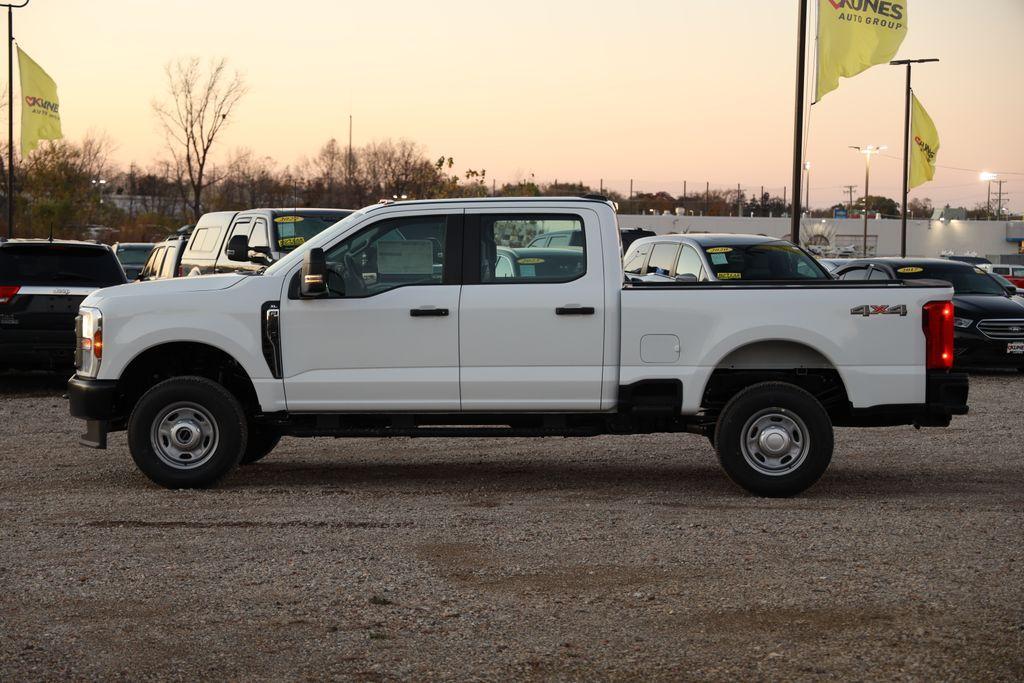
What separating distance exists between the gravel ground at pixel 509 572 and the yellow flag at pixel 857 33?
8253 mm

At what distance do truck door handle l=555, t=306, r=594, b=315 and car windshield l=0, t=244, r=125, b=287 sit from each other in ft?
28.0

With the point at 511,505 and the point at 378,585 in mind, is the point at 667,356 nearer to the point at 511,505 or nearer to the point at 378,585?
the point at 511,505

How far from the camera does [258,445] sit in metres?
10.4

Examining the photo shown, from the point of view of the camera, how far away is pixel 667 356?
8.73m

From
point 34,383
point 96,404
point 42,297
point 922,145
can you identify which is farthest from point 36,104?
point 96,404

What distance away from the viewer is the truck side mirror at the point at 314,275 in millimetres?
8555

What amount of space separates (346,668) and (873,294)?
4.95 meters

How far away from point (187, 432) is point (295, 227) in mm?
7742

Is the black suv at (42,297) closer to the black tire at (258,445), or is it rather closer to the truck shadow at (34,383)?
the truck shadow at (34,383)

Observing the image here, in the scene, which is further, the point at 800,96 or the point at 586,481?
the point at 800,96

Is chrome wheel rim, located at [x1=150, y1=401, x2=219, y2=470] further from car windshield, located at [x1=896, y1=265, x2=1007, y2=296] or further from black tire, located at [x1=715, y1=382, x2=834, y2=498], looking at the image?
car windshield, located at [x1=896, y1=265, x2=1007, y2=296]

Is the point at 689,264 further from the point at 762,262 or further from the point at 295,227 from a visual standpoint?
the point at 295,227

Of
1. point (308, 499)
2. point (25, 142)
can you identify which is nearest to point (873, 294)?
point (308, 499)

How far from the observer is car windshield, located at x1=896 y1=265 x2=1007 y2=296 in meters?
19.3
